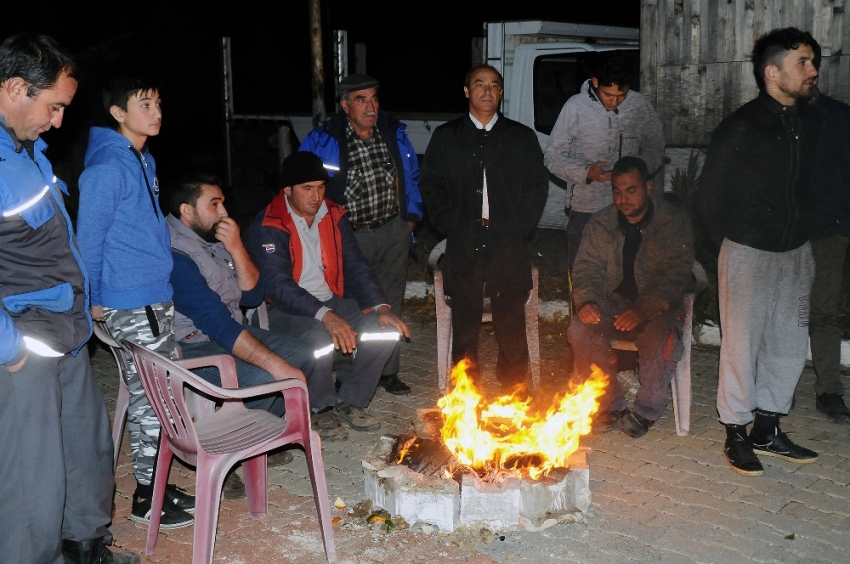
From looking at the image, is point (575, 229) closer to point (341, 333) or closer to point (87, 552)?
point (341, 333)

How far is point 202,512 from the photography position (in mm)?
3916

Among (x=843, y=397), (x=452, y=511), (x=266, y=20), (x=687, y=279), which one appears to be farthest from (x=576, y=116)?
(x=266, y=20)

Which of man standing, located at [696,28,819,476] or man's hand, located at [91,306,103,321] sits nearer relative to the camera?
man's hand, located at [91,306,103,321]

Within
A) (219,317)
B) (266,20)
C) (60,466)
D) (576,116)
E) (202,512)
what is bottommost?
(202,512)

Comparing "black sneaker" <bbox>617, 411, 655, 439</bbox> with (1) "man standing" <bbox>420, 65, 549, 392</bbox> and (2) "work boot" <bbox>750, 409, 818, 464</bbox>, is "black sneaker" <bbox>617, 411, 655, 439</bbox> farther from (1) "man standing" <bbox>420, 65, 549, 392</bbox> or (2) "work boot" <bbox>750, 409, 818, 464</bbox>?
(1) "man standing" <bbox>420, 65, 549, 392</bbox>

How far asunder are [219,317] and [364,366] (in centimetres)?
133

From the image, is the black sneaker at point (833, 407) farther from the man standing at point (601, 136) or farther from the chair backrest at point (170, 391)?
the chair backrest at point (170, 391)

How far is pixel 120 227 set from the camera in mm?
4297

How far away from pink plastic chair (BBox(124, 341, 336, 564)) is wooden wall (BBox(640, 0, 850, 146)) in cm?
588

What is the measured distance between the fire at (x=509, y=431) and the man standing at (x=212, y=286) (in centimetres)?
88

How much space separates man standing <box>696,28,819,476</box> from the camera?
16.2 ft

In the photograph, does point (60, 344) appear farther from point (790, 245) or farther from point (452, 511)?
point (790, 245)

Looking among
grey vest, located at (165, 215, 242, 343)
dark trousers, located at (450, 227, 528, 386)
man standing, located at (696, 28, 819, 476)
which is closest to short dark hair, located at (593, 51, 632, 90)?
man standing, located at (696, 28, 819, 476)

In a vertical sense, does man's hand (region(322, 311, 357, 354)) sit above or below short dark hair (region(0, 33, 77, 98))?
below
